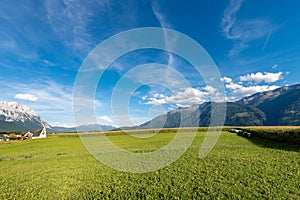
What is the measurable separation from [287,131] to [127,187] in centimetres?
3377

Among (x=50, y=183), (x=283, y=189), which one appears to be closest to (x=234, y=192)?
(x=283, y=189)

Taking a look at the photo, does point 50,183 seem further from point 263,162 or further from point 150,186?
point 263,162

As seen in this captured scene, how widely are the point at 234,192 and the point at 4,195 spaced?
49.8 feet

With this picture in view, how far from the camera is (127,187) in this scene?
13430 mm

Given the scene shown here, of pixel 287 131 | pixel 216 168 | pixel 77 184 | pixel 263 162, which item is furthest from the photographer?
pixel 287 131

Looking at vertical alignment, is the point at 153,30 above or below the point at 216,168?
above

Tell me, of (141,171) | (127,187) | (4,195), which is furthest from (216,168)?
(4,195)

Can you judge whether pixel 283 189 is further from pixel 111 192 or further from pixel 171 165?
pixel 111 192

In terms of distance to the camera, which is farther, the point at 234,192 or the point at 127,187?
the point at 127,187

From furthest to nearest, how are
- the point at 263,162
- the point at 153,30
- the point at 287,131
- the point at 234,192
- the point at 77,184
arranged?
1. the point at 287,131
2. the point at 153,30
3. the point at 263,162
4. the point at 77,184
5. the point at 234,192

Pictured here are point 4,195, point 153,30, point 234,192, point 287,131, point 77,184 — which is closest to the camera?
point 234,192

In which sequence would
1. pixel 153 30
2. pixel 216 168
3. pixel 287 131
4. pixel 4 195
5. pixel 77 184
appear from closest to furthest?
pixel 4 195, pixel 77 184, pixel 216 168, pixel 153 30, pixel 287 131

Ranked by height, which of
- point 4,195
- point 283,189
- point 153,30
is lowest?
point 283,189

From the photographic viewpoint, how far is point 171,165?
18.9 metres
